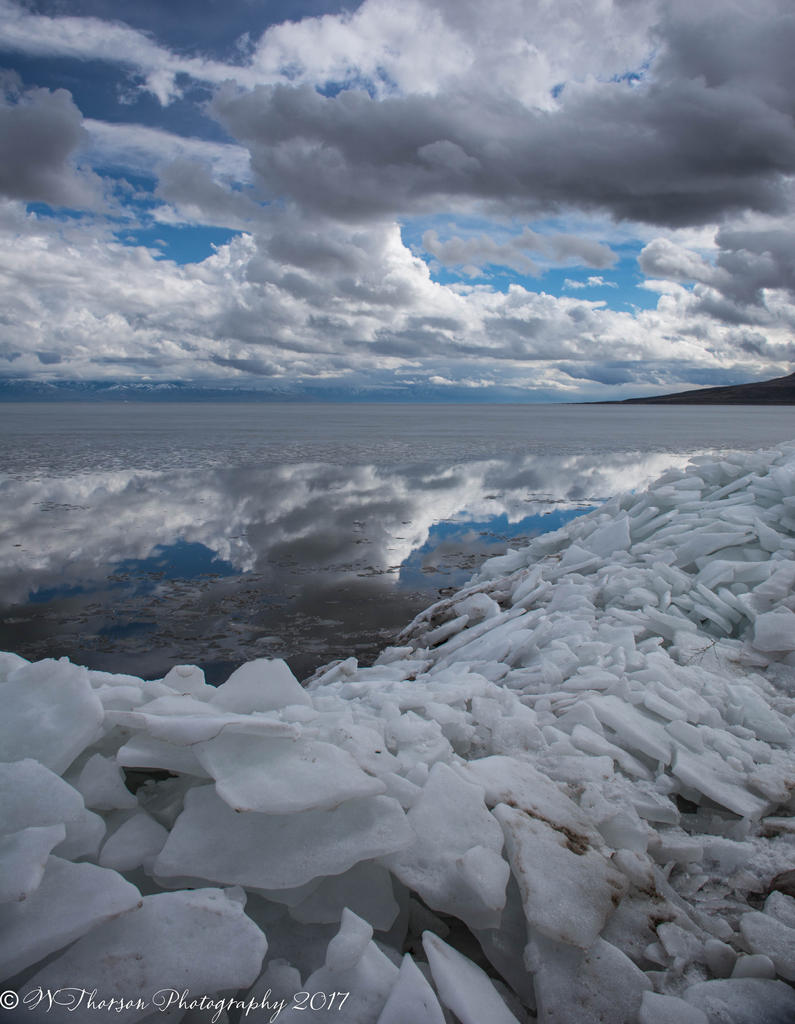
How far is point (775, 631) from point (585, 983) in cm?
284

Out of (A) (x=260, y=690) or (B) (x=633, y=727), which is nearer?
(A) (x=260, y=690)

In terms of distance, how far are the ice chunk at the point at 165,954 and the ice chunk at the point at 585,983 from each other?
33.1 inches

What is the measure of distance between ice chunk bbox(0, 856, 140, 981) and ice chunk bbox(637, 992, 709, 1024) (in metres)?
1.48

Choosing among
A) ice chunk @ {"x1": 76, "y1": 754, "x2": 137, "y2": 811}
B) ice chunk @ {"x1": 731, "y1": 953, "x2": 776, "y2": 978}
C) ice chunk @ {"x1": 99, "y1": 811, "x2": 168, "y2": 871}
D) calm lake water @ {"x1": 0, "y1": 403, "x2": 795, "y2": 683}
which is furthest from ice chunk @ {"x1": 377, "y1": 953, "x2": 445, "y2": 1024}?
calm lake water @ {"x1": 0, "y1": 403, "x2": 795, "y2": 683}

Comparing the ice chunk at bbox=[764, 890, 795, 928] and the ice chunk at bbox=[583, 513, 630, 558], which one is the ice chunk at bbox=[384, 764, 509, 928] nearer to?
the ice chunk at bbox=[764, 890, 795, 928]

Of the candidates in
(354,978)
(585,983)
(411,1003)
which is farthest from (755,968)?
(354,978)

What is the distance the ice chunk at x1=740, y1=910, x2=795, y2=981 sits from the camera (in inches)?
74.7

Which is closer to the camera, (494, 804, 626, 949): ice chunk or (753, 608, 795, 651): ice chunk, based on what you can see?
(494, 804, 626, 949): ice chunk

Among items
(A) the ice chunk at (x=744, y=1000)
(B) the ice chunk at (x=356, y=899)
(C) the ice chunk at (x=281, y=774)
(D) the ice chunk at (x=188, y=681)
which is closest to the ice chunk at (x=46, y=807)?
(C) the ice chunk at (x=281, y=774)

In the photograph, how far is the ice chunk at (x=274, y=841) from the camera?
1.88 m

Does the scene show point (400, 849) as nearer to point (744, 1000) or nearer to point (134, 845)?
point (134, 845)

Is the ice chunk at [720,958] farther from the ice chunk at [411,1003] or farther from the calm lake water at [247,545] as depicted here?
the calm lake water at [247,545]

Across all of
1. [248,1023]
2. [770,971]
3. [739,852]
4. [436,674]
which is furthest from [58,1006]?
[436,674]

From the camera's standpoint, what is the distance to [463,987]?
1732 millimetres
